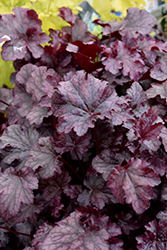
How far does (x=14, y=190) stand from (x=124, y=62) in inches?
25.7

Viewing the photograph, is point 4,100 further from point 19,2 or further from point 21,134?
point 19,2

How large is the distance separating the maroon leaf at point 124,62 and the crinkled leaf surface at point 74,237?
0.58 m

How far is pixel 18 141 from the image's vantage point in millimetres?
→ 854

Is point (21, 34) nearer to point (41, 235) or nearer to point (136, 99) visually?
point (136, 99)

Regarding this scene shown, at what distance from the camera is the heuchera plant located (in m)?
0.62

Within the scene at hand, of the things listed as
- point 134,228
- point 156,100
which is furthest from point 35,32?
point 134,228

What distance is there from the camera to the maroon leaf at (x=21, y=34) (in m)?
0.94

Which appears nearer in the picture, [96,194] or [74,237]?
[74,237]

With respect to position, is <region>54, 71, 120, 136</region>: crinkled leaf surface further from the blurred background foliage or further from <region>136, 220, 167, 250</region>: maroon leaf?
the blurred background foliage

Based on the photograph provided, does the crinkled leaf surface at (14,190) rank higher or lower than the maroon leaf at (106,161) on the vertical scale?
higher

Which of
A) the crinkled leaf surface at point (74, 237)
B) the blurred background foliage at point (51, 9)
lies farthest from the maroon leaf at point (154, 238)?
the blurred background foliage at point (51, 9)

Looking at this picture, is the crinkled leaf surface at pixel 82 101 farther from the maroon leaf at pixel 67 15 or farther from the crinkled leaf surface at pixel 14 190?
the maroon leaf at pixel 67 15

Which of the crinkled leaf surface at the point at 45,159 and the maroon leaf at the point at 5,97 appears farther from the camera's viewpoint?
the maroon leaf at the point at 5,97

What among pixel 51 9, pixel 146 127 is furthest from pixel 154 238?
pixel 51 9
